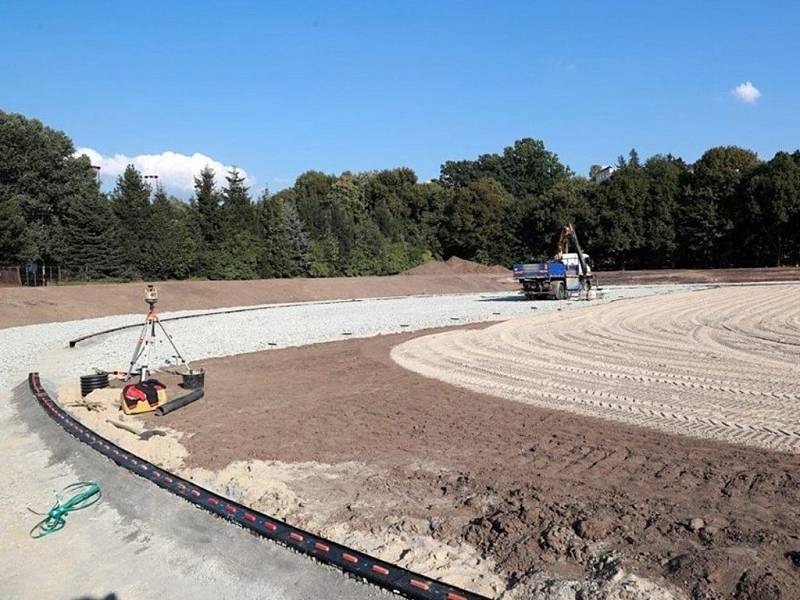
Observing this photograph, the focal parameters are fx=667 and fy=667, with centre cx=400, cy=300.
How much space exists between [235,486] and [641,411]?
18.9ft

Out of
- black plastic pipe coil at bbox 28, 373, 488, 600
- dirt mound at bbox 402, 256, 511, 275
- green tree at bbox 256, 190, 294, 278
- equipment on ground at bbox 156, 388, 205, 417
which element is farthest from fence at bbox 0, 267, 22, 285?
black plastic pipe coil at bbox 28, 373, 488, 600

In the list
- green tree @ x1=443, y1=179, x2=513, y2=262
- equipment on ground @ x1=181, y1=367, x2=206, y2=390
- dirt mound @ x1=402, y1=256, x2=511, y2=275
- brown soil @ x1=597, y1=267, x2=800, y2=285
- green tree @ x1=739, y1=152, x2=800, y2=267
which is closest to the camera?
equipment on ground @ x1=181, y1=367, x2=206, y2=390

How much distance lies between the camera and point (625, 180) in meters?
72.6

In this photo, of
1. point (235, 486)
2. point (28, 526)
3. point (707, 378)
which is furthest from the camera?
point (707, 378)

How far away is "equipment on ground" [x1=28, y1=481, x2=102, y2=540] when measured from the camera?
629 cm

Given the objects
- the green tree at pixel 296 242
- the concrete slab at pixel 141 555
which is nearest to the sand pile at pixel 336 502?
the concrete slab at pixel 141 555

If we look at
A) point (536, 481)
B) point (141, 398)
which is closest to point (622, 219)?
point (141, 398)

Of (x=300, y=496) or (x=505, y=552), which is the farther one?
(x=300, y=496)

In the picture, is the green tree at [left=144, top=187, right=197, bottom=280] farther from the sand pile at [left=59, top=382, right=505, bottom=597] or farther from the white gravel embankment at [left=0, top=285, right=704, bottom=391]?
the sand pile at [left=59, top=382, right=505, bottom=597]

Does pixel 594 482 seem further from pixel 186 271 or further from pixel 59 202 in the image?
pixel 59 202

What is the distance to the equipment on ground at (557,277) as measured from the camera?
35125 mm

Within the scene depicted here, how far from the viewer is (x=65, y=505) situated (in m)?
6.70

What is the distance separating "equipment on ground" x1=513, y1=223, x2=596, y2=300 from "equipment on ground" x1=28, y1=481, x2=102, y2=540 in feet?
97.3

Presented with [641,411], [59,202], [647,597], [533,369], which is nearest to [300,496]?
[647,597]
